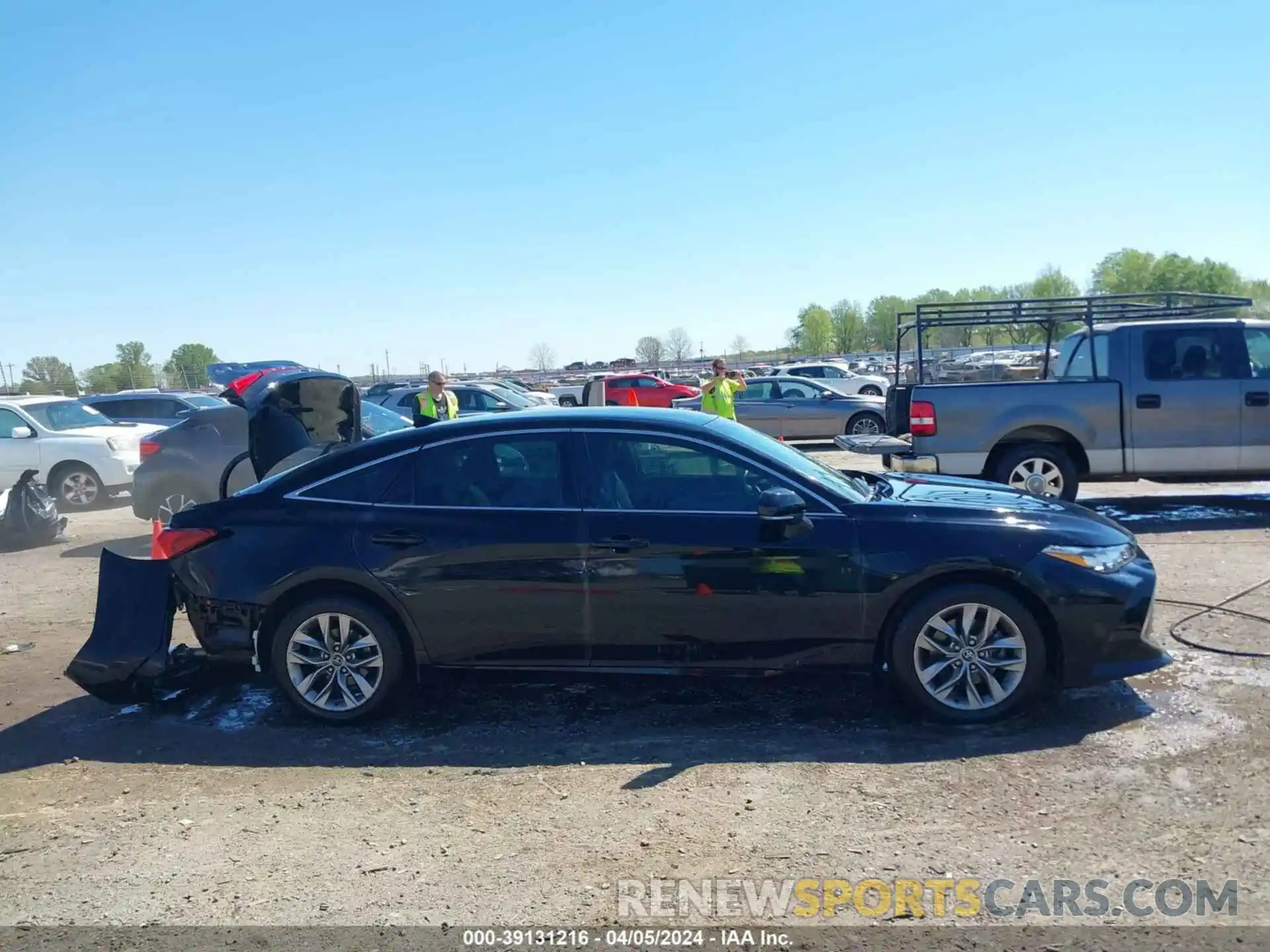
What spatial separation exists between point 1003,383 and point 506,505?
6439 millimetres

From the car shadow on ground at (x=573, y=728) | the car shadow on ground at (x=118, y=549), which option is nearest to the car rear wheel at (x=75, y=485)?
the car shadow on ground at (x=118, y=549)

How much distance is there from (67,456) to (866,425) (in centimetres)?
→ 1401

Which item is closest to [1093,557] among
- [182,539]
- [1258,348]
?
[182,539]

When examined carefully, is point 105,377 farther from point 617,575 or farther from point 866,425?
point 617,575

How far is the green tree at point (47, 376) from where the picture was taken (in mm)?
48656

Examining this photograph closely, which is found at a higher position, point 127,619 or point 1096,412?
point 1096,412

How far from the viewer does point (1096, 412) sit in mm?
9969

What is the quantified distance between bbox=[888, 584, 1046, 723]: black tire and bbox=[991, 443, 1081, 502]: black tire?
547 centimetres

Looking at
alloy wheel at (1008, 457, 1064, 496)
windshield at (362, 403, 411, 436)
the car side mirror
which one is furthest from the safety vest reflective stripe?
the car side mirror

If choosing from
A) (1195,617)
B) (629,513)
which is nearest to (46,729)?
(629,513)

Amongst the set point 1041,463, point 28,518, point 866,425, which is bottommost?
point 28,518

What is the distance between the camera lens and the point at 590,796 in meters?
4.30

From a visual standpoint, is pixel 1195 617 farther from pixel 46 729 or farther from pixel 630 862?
pixel 46 729

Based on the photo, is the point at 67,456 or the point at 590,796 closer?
the point at 590,796
